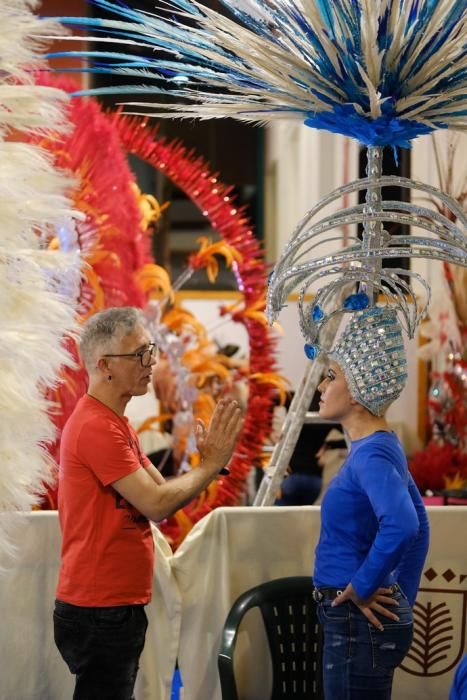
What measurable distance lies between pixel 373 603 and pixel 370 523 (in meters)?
0.15

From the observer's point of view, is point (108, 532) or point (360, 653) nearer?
point (360, 653)

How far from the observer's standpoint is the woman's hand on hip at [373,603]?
2008 mm

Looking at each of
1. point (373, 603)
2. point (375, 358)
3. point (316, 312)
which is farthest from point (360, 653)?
point (316, 312)

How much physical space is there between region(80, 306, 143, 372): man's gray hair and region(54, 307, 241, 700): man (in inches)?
3.7

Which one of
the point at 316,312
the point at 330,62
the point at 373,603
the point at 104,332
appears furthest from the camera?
the point at 104,332

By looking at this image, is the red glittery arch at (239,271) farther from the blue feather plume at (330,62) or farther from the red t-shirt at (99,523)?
the blue feather plume at (330,62)

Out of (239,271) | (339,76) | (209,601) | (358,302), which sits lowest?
(209,601)

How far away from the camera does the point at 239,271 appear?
3.76 metres

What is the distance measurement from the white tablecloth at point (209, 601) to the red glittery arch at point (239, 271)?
758 mm

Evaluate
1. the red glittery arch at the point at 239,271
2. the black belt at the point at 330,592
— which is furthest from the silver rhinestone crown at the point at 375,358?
the red glittery arch at the point at 239,271

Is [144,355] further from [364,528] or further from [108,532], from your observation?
[364,528]

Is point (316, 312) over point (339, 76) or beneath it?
beneath

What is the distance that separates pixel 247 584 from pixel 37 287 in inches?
41.5

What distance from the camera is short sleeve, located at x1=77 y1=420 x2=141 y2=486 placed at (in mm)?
2240
